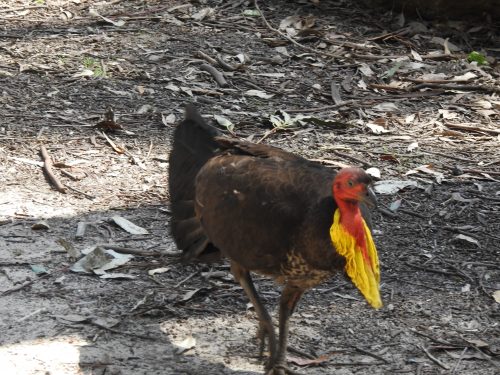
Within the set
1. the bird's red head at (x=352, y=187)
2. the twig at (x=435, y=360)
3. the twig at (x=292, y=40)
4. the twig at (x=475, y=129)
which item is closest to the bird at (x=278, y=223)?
the bird's red head at (x=352, y=187)

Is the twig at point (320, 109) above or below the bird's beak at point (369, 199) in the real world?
below

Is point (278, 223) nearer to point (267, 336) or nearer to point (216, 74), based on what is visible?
point (267, 336)

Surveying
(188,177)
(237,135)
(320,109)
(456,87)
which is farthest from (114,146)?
(456,87)

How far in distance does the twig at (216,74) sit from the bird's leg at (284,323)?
3657 millimetres

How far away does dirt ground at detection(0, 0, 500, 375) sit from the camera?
493 cm

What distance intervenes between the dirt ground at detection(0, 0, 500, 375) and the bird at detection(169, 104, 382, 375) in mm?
385

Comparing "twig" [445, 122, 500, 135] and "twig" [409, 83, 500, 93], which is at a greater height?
"twig" [409, 83, 500, 93]

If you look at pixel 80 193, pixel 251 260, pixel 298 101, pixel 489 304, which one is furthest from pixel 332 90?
pixel 251 260

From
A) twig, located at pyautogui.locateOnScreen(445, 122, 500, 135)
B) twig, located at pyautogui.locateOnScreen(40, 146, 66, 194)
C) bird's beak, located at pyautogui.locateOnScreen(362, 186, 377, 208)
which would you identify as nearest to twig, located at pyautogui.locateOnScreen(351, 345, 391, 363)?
bird's beak, located at pyautogui.locateOnScreen(362, 186, 377, 208)

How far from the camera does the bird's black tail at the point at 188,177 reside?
201 inches

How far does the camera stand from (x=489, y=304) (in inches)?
209

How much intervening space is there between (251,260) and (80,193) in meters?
2.26

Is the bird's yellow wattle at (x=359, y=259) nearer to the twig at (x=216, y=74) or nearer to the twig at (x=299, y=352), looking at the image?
the twig at (x=299, y=352)

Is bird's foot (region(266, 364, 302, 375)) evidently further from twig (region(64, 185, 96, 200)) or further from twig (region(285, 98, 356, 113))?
twig (region(285, 98, 356, 113))
